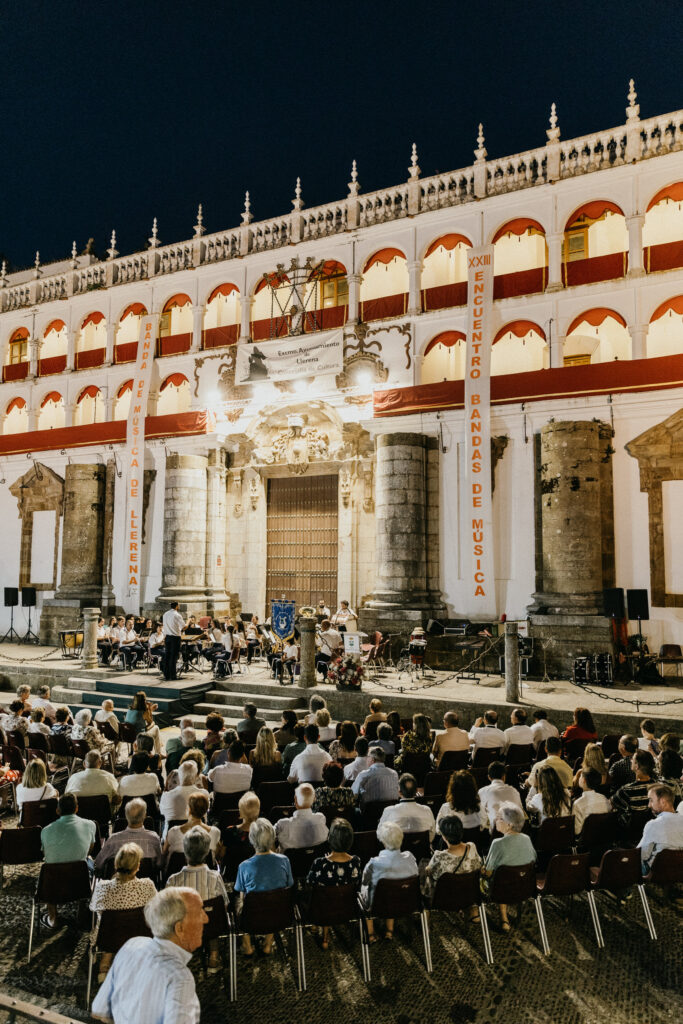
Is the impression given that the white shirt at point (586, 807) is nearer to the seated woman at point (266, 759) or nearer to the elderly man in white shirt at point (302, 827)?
the elderly man in white shirt at point (302, 827)

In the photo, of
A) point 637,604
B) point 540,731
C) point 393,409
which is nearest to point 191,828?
point 540,731

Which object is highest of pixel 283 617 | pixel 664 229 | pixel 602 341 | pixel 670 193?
pixel 670 193

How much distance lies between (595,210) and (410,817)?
643 inches

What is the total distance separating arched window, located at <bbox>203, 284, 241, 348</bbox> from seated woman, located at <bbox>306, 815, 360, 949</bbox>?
59.8ft

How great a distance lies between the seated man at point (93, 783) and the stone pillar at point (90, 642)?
9.25 metres

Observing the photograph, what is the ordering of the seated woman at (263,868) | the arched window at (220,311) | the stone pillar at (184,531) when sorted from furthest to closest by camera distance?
1. the arched window at (220,311)
2. the stone pillar at (184,531)
3. the seated woman at (263,868)

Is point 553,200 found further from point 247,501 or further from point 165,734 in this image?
point 165,734

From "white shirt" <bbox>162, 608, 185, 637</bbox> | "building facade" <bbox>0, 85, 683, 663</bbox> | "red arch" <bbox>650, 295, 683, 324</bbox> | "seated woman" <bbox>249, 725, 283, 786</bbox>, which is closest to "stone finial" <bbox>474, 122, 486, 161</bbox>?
"building facade" <bbox>0, 85, 683, 663</bbox>

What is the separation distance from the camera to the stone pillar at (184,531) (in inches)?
749

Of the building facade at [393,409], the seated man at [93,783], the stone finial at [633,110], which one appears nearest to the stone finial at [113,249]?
the building facade at [393,409]

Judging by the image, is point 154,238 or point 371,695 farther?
point 154,238

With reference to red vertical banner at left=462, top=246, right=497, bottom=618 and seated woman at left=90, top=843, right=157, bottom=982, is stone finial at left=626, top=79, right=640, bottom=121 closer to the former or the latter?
red vertical banner at left=462, top=246, right=497, bottom=618

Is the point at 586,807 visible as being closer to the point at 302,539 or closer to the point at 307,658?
the point at 307,658

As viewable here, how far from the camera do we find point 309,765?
6.68 m
